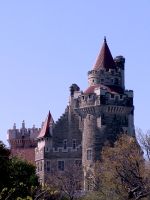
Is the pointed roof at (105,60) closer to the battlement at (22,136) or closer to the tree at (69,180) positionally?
the tree at (69,180)

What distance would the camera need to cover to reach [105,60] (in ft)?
284

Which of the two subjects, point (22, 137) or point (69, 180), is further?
point (22, 137)

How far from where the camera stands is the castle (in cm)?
8194

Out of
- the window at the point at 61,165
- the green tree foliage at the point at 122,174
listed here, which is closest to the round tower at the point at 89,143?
the window at the point at 61,165

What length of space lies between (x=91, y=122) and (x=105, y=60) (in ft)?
26.3

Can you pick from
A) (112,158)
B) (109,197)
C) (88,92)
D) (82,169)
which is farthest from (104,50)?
(109,197)

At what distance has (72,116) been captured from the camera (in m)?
85.9

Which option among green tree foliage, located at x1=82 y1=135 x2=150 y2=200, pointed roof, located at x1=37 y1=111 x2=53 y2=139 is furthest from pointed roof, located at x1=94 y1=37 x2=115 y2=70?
green tree foliage, located at x1=82 y1=135 x2=150 y2=200

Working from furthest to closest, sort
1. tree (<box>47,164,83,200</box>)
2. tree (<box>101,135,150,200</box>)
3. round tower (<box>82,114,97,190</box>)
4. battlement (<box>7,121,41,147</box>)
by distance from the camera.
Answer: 1. battlement (<box>7,121,41,147</box>)
2. round tower (<box>82,114,97,190</box>)
3. tree (<box>47,164,83,200</box>)
4. tree (<box>101,135,150,200</box>)

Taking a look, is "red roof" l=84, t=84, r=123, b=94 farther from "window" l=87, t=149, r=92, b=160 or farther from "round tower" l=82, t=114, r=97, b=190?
"window" l=87, t=149, r=92, b=160

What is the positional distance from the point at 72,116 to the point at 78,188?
30.5 ft

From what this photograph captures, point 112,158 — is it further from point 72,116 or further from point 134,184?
point 72,116

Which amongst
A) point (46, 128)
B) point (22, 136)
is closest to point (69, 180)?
point (46, 128)

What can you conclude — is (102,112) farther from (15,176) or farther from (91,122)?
(15,176)
